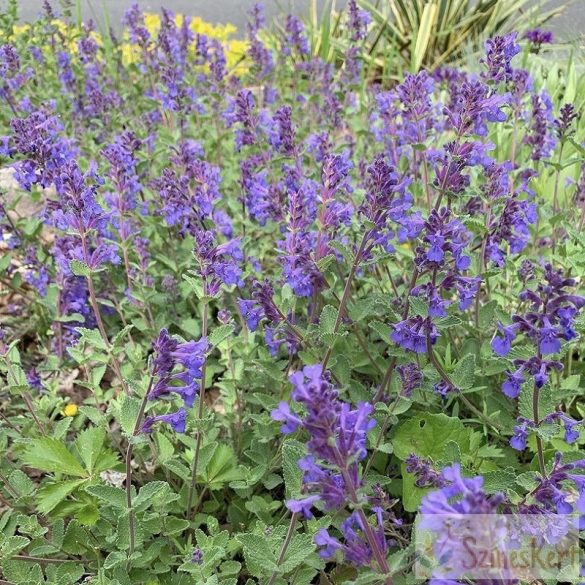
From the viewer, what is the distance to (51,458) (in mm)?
2369

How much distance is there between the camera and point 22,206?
201 inches

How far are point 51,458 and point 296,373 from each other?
136 cm

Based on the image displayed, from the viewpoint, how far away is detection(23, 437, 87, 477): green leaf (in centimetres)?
236

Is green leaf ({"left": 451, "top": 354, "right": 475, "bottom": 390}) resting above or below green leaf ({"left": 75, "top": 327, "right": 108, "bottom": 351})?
below

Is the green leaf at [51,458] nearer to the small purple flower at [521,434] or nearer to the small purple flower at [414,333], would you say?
the small purple flower at [414,333]

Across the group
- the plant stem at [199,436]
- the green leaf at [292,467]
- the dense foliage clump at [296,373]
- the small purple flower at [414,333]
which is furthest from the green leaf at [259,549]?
the small purple flower at [414,333]

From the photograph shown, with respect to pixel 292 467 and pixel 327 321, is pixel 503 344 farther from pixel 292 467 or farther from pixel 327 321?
pixel 292 467

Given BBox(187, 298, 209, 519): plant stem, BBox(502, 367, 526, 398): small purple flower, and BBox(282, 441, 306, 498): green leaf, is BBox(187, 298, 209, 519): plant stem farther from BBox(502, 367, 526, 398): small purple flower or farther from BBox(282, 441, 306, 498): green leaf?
BBox(502, 367, 526, 398): small purple flower

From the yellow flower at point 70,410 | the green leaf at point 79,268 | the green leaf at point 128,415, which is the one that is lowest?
the yellow flower at point 70,410

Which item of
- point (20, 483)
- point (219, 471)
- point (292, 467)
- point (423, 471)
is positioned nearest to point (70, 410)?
point (20, 483)

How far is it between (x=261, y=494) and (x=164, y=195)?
1478 mm

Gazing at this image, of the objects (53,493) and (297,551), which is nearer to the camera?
(297,551)

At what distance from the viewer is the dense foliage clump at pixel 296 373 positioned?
6.05 ft

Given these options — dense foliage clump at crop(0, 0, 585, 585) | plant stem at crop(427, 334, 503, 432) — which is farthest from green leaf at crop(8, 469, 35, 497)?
plant stem at crop(427, 334, 503, 432)
